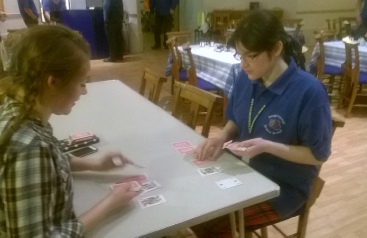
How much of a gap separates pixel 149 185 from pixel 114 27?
19.8 feet

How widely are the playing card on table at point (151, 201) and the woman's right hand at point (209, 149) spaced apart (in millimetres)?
314

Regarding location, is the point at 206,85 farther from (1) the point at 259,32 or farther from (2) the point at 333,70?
(1) the point at 259,32

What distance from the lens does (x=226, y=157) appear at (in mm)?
1566

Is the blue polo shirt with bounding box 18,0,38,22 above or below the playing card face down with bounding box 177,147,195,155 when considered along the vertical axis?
above

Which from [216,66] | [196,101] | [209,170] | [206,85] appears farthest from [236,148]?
[206,85]

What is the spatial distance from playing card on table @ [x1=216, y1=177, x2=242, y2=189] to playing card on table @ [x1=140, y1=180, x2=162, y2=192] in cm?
21

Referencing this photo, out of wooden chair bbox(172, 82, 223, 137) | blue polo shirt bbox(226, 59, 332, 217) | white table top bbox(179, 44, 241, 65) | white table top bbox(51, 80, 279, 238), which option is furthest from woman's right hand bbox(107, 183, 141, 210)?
white table top bbox(179, 44, 241, 65)

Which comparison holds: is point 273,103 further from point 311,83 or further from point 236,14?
point 236,14

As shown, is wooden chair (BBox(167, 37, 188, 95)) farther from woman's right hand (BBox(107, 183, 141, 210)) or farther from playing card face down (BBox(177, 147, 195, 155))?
woman's right hand (BBox(107, 183, 141, 210))

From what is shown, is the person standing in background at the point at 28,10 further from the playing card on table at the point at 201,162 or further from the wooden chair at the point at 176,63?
the playing card on table at the point at 201,162

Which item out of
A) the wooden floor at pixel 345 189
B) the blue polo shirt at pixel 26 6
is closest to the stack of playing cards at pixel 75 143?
the wooden floor at pixel 345 189

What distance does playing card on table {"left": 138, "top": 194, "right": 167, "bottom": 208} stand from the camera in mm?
1237

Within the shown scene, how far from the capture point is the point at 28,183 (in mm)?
927

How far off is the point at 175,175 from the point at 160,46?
7.32m
